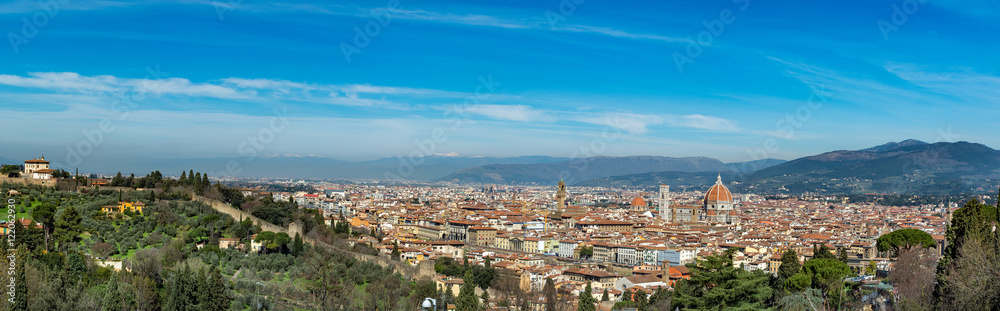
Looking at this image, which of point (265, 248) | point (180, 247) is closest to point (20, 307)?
point (180, 247)

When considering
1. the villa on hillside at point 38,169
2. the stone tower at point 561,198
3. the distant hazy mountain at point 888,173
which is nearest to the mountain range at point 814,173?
the distant hazy mountain at point 888,173

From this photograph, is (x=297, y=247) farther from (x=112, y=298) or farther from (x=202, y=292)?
(x=112, y=298)

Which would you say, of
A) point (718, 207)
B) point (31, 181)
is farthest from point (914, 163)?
point (31, 181)

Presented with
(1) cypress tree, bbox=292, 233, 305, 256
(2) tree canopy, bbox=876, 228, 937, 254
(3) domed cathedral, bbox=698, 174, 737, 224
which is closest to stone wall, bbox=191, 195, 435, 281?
(1) cypress tree, bbox=292, 233, 305, 256

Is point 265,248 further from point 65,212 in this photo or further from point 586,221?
point 586,221

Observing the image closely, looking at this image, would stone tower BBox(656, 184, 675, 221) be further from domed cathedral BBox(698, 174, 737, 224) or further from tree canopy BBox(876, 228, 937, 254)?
tree canopy BBox(876, 228, 937, 254)

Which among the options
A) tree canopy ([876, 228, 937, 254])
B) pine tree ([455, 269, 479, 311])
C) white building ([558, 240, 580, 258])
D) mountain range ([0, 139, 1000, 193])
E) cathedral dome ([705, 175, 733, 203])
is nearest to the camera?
pine tree ([455, 269, 479, 311])
